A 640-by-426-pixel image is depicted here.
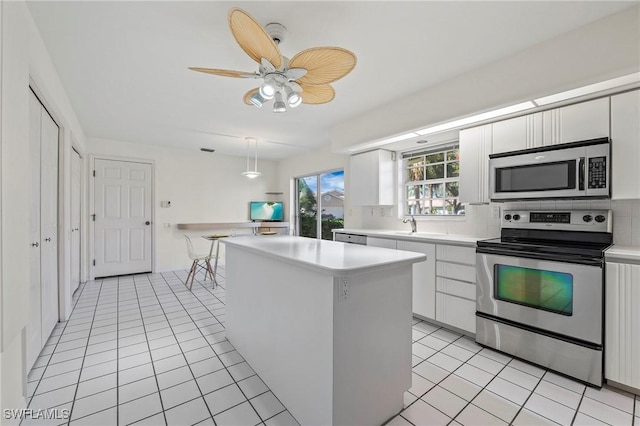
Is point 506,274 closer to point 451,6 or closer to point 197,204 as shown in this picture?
point 451,6

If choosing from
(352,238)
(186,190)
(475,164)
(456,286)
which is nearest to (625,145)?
(475,164)

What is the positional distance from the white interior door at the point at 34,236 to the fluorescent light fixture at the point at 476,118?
3.38m

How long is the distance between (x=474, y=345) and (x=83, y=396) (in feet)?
9.87

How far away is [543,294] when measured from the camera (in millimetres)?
2162

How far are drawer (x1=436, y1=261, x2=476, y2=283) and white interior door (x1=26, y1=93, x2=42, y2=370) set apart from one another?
134 inches

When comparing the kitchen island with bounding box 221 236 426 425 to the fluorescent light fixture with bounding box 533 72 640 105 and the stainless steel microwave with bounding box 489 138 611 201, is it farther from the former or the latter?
the fluorescent light fixture with bounding box 533 72 640 105

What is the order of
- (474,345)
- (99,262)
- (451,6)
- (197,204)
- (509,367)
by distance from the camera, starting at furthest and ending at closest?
(197,204), (99,262), (474,345), (509,367), (451,6)

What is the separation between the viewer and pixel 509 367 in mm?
2174

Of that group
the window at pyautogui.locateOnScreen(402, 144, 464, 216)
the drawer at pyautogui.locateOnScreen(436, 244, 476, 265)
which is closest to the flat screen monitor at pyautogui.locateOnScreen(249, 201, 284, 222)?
the window at pyautogui.locateOnScreen(402, 144, 464, 216)

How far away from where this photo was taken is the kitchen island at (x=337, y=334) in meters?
1.40

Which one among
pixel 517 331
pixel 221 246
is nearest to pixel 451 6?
pixel 517 331

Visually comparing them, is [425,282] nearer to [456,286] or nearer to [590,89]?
[456,286]

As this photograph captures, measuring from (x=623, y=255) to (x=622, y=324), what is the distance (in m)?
0.45

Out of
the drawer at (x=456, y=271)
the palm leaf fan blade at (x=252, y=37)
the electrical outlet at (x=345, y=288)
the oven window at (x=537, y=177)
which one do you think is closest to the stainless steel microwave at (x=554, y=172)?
the oven window at (x=537, y=177)
